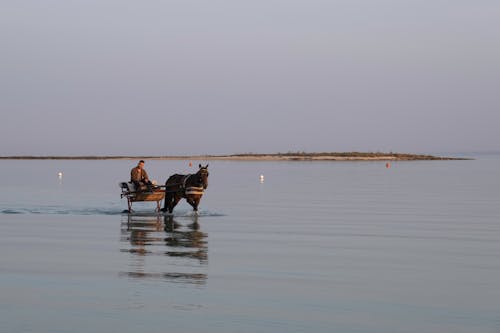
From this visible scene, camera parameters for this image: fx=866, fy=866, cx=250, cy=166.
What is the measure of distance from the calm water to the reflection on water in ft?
0.11

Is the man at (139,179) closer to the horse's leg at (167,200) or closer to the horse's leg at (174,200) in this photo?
the horse's leg at (167,200)

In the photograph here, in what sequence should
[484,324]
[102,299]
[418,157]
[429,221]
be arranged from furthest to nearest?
[418,157], [429,221], [102,299], [484,324]

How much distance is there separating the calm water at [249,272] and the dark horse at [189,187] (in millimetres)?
649

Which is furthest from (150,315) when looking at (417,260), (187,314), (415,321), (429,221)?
(429,221)

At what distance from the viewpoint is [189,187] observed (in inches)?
1127

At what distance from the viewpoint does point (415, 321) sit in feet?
37.2

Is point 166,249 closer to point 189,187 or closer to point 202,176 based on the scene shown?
point 202,176

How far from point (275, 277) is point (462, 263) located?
4.08 metres

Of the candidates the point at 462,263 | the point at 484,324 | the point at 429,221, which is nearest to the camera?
the point at 484,324

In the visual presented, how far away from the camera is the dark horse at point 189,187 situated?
1121 inches

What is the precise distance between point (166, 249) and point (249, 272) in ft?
11.8

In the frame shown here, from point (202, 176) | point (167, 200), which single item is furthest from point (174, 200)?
point (202, 176)

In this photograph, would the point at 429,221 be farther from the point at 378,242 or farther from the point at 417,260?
the point at 417,260

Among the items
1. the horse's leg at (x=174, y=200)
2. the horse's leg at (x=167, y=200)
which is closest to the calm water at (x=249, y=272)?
the horse's leg at (x=174, y=200)
